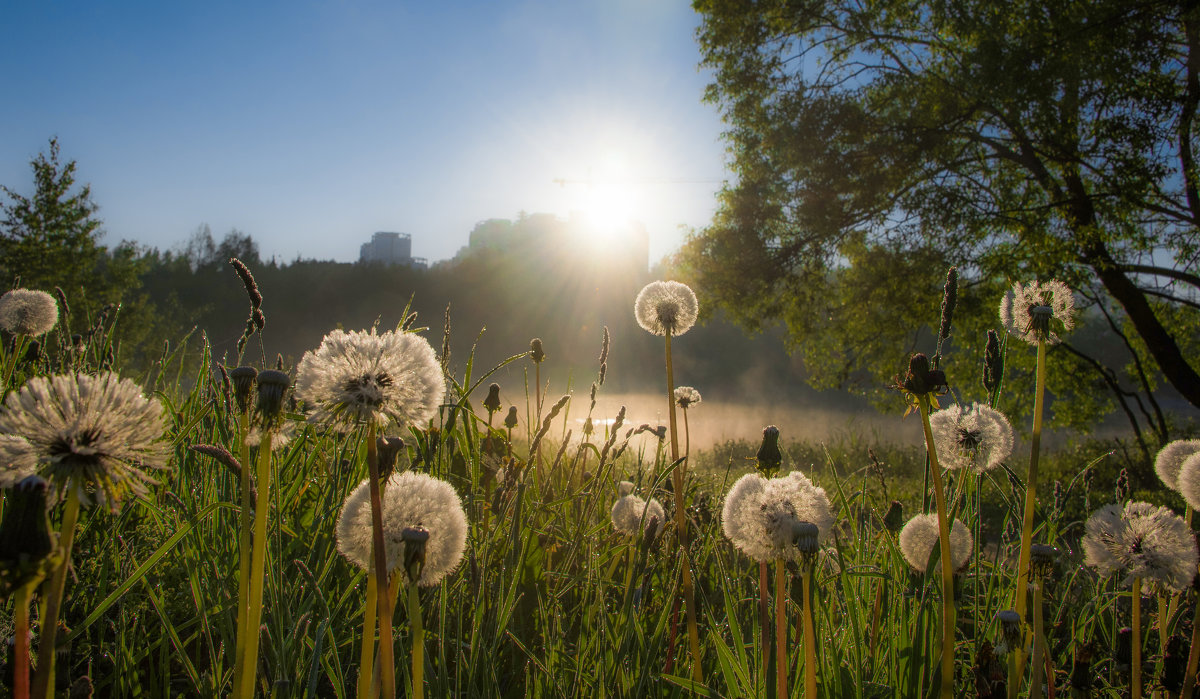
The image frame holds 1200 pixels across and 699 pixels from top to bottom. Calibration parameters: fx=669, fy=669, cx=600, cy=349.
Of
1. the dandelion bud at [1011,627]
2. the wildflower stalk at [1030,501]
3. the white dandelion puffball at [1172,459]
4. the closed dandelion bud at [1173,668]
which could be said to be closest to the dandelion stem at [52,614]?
the dandelion bud at [1011,627]

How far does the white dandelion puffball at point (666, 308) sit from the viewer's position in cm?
141

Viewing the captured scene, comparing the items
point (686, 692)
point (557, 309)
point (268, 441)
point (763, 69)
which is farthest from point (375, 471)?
point (557, 309)

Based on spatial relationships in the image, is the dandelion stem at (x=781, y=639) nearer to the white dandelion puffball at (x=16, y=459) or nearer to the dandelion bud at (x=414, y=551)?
the dandelion bud at (x=414, y=551)

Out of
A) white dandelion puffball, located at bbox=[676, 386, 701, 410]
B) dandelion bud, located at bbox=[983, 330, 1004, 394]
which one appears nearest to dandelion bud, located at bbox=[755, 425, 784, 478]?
dandelion bud, located at bbox=[983, 330, 1004, 394]

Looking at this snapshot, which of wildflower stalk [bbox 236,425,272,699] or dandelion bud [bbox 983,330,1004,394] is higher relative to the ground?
dandelion bud [bbox 983,330,1004,394]

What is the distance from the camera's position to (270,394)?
0.69 metres

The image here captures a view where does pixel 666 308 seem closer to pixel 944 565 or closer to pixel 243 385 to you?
pixel 944 565

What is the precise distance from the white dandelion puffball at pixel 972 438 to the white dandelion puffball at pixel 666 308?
0.51 m

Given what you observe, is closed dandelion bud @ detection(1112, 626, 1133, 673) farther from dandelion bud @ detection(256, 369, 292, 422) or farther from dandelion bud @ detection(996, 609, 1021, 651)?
dandelion bud @ detection(256, 369, 292, 422)

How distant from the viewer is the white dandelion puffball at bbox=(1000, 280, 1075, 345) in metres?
1.24

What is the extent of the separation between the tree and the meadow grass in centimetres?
725

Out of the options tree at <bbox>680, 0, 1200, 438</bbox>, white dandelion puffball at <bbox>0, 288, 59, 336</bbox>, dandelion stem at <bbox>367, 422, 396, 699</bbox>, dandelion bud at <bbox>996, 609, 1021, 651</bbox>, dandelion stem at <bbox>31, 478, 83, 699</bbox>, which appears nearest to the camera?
dandelion stem at <bbox>31, 478, 83, 699</bbox>

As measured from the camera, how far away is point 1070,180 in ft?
32.2

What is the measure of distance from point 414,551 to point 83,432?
317 mm
